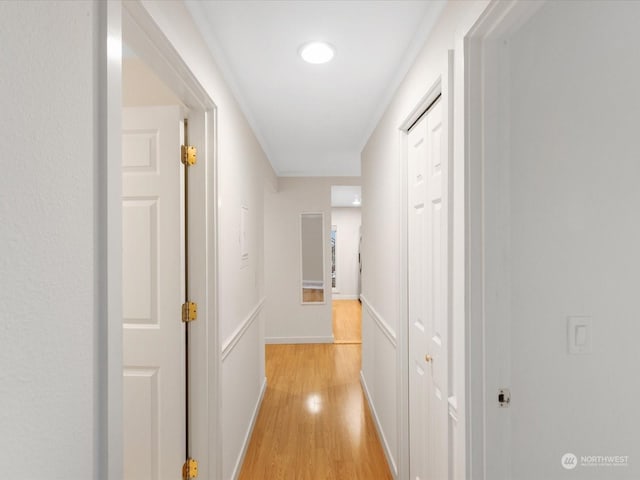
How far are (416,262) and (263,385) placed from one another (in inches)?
88.3

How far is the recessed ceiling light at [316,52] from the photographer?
1.68 m

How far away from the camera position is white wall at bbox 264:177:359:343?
5.03 meters

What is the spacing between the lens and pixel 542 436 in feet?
3.67

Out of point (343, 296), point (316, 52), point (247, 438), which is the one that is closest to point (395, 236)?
point (316, 52)

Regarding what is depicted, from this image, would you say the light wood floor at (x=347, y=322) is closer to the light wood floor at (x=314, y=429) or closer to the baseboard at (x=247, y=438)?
the light wood floor at (x=314, y=429)

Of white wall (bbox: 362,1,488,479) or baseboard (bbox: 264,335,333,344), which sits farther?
baseboard (bbox: 264,335,333,344)

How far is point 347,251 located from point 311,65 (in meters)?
6.99

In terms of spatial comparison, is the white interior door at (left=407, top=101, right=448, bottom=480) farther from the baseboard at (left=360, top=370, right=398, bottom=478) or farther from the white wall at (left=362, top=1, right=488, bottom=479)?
the baseboard at (left=360, top=370, right=398, bottom=478)

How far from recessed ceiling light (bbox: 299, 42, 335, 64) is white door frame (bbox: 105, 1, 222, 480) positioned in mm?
518

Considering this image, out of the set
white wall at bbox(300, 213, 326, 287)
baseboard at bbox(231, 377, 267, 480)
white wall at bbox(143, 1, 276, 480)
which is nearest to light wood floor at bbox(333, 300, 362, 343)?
white wall at bbox(300, 213, 326, 287)

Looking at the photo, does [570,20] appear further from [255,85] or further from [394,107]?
[255,85]

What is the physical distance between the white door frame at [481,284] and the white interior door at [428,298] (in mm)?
199
